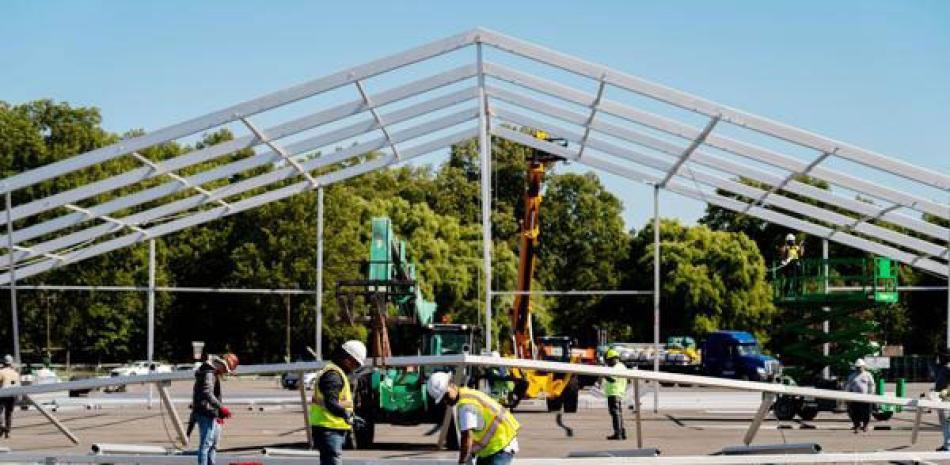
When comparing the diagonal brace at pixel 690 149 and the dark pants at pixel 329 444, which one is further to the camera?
the diagonal brace at pixel 690 149

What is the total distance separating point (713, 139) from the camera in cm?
2728

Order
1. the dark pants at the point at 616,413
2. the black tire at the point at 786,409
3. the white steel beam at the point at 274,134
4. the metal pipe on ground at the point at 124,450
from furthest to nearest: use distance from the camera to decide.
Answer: the black tire at the point at 786,409 → the white steel beam at the point at 274,134 → the dark pants at the point at 616,413 → the metal pipe on ground at the point at 124,450

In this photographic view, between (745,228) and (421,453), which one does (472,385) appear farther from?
(745,228)

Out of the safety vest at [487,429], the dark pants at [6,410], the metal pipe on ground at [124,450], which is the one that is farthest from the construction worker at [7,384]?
the safety vest at [487,429]

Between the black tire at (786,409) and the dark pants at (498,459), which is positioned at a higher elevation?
the dark pants at (498,459)

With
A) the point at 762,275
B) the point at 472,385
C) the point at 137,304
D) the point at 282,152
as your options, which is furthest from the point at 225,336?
the point at 472,385

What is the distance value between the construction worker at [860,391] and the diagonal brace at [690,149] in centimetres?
521

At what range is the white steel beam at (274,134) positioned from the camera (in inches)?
1035

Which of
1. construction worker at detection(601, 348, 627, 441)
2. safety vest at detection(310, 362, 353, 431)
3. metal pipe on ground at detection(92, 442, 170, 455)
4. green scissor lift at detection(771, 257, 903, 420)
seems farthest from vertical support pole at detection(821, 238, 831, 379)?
safety vest at detection(310, 362, 353, 431)

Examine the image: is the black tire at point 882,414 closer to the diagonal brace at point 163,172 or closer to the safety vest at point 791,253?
the safety vest at point 791,253

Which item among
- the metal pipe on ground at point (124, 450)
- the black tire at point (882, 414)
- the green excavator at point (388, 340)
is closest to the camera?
the metal pipe on ground at point (124, 450)

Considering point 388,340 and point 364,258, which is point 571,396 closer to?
point 388,340

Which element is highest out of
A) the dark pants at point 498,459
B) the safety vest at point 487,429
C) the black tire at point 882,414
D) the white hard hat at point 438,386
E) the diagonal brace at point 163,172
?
the diagonal brace at point 163,172

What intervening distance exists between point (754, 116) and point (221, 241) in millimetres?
47974
